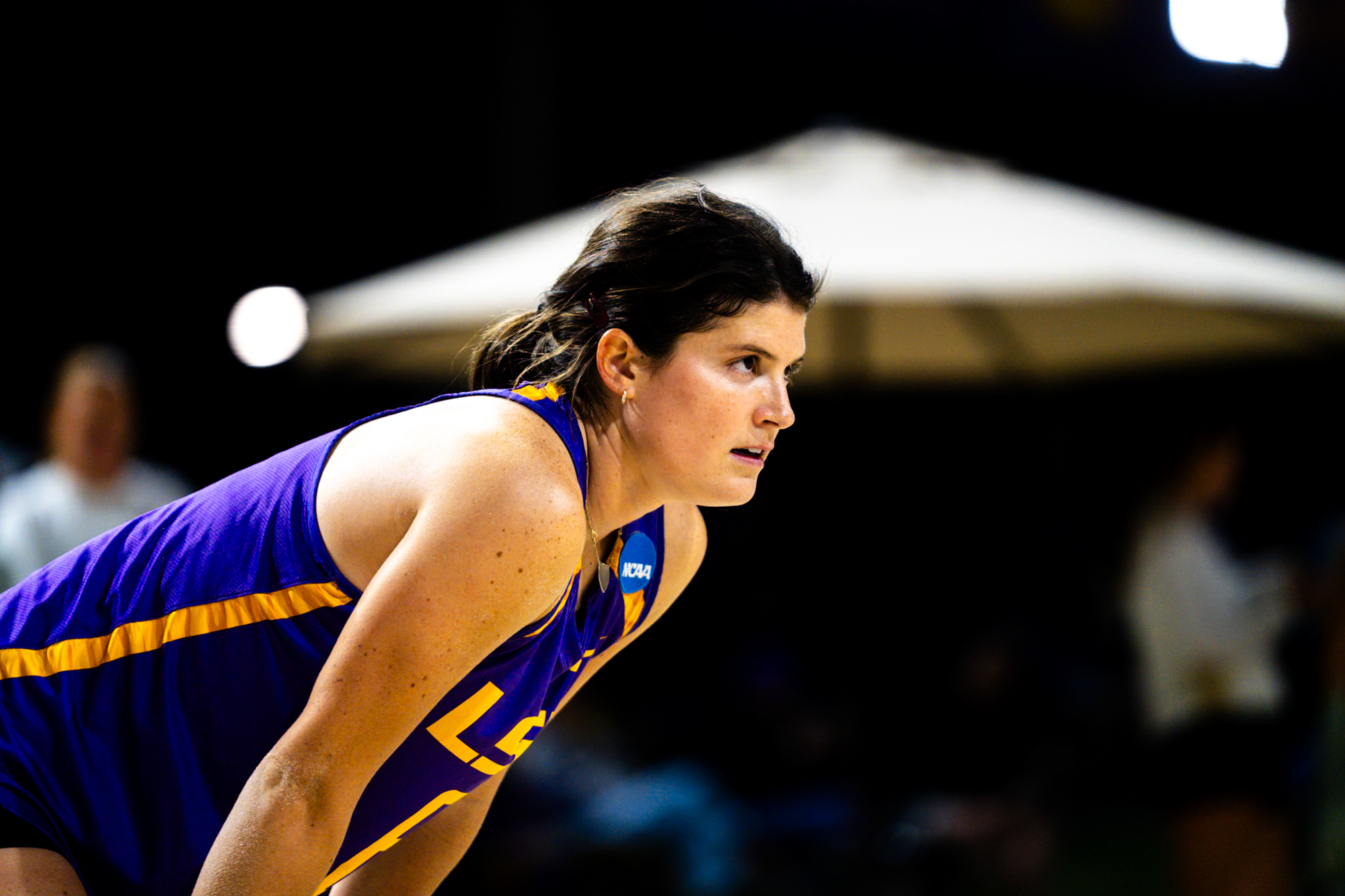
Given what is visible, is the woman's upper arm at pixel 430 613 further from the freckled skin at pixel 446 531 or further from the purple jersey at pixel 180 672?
the purple jersey at pixel 180 672

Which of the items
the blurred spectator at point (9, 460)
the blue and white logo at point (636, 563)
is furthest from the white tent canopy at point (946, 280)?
the blue and white logo at point (636, 563)

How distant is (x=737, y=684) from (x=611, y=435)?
12.2ft

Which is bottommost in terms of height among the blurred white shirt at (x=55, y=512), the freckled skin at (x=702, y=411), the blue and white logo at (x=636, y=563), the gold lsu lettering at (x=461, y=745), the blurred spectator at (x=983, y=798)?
the blurred spectator at (x=983, y=798)

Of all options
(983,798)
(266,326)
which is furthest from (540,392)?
(266,326)

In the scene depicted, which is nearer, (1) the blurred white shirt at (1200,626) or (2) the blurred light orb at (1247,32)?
(2) the blurred light orb at (1247,32)

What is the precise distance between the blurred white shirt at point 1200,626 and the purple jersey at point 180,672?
3.25 metres

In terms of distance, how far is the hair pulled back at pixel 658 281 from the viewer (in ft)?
5.49

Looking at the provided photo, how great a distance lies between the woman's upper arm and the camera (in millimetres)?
1359

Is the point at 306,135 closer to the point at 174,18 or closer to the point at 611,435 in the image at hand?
the point at 174,18

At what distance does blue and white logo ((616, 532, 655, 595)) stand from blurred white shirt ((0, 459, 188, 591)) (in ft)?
8.82

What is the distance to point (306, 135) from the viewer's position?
7.37 meters

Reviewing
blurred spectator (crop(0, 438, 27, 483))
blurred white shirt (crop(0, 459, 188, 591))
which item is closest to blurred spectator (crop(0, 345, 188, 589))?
blurred white shirt (crop(0, 459, 188, 591))

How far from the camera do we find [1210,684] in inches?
165

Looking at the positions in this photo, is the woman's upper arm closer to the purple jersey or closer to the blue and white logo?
the purple jersey
